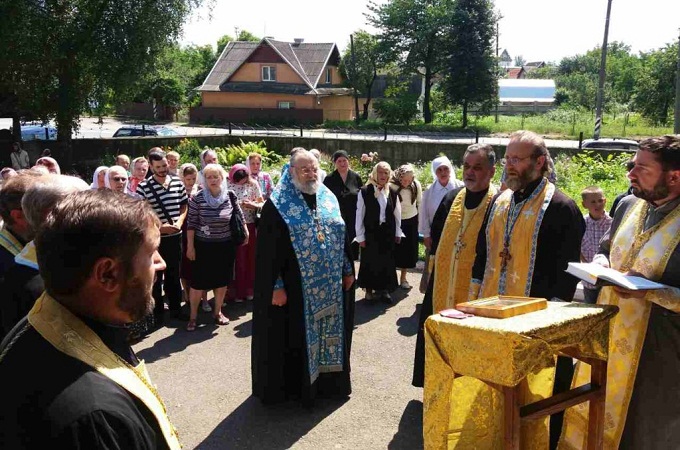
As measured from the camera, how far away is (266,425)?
446 cm

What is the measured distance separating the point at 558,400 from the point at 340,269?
226cm

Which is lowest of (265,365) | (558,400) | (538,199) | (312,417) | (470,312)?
(312,417)

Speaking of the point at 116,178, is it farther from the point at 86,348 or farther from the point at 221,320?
the point at 86,348

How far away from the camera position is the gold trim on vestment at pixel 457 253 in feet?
14.4

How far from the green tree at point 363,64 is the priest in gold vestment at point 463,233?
38.5m

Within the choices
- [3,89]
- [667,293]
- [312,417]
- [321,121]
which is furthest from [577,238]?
[321,121]

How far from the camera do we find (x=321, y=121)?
140 feet

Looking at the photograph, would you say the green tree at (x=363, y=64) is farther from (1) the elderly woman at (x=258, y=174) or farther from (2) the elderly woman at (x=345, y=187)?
(1) the elderly woman at (x=258, y=174)

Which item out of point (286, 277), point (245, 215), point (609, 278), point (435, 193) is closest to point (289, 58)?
point (245, 215)

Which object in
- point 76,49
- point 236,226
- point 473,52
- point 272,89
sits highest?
point 473,52

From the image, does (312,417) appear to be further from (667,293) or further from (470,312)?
(667,293)

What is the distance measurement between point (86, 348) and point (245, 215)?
6.00 metres

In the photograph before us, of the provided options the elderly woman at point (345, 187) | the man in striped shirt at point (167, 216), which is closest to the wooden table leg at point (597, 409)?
the man in striped shirt at point (167, 216)

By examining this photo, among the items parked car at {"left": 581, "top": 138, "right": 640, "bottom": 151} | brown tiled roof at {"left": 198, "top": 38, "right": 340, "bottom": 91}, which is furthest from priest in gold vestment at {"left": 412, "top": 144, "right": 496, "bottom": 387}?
brown tiled roof at {"left": 198, "top": 38, "right": 340, "bottom": 91}
